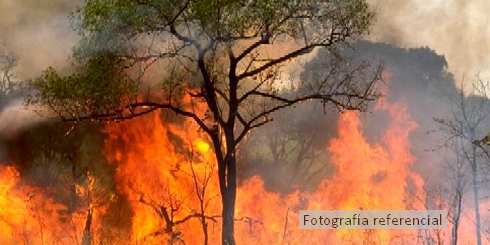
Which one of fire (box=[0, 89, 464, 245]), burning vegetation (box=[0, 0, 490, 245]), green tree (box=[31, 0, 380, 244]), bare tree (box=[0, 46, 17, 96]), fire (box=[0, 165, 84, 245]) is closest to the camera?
green tree (box=[31, 0, 380, 244])

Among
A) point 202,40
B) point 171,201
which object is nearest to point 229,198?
point 171,201

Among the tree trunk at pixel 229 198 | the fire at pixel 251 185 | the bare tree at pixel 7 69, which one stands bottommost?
the tree trunk at pixel 229 198

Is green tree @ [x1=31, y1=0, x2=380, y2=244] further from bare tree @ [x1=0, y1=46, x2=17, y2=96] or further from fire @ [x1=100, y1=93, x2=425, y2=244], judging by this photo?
bare tree @ [x1=0, y1=46, x2=17, y2=96]

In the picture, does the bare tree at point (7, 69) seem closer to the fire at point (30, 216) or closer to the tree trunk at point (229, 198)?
the fire at point (30, 216)

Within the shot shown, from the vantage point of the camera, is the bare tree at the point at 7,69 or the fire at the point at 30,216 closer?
the fire at the point at 30,216

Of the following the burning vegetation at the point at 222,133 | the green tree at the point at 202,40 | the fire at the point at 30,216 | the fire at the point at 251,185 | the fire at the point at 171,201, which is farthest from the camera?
the fire at the point at 30,216

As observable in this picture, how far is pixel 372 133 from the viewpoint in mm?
28531

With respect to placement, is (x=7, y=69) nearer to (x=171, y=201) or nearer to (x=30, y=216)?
(x=30, y=216)

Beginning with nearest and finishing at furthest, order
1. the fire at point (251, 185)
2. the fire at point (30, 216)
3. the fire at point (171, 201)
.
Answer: the fire at point (171, 201)
the fire at point (251, 185)
the fire at point (30, 216)

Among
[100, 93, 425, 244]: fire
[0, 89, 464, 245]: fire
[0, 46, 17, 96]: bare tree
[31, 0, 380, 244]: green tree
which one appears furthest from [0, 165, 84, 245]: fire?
[31, 0, 380, 244]: green tree

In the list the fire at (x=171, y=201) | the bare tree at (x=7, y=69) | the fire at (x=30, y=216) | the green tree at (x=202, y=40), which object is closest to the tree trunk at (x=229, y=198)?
the green tree at (x=202, y=40)

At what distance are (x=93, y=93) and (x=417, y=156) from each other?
56.2ft

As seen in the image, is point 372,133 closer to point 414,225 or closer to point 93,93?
point 414,225

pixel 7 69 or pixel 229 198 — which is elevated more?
pixel 7 69
